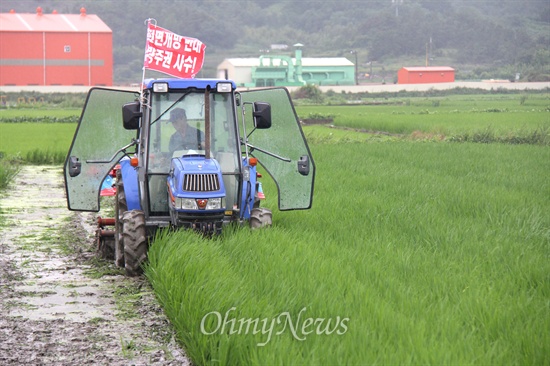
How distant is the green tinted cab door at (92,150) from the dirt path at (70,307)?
55 cm

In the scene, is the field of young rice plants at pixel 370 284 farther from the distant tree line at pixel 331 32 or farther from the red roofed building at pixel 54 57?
the distant tree line at pixel 331 32

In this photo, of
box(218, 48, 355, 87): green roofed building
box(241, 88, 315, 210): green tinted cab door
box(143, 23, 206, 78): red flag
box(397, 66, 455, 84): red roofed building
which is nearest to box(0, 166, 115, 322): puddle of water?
box(241, 88, 315, 210): green tinted cab door

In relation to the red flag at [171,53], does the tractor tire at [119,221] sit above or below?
below

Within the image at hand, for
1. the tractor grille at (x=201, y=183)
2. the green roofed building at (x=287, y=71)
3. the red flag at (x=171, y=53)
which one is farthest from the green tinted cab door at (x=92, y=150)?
the green roofed building at (x=287, y=71)

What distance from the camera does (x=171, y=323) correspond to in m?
6.01

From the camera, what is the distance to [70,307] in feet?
21.6

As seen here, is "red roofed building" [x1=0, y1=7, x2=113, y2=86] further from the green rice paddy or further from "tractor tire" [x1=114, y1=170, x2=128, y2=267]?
"tractor tire" [x1=114, y1=170, x2=128, y2=267]

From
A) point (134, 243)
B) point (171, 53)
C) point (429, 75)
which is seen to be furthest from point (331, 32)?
point (134, 243)

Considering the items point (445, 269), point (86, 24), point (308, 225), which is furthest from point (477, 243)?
point (86, 24)

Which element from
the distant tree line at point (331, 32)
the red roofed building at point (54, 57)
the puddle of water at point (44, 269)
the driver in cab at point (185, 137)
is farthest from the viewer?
the distant tree line at point (331, 32)

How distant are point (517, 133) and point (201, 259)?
59.7ft

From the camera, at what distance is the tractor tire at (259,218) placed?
26.6 feet

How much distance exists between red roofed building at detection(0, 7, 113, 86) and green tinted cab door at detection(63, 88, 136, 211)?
53465mm

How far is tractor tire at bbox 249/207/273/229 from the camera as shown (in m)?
8.10
